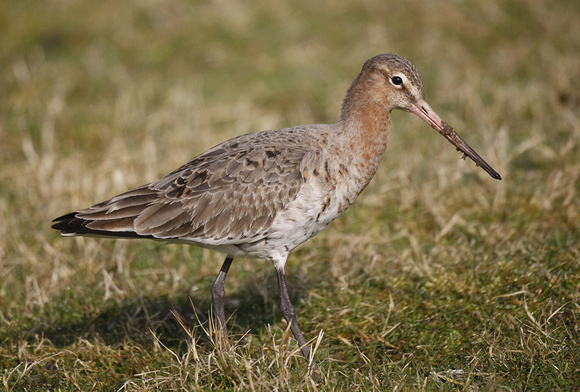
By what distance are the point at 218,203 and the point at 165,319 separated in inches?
50.7

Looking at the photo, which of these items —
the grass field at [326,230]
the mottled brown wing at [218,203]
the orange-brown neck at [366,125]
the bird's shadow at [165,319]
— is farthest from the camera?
the bird's shadow at [165,319]

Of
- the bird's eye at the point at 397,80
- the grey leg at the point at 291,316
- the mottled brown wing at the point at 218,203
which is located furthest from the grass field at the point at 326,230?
the bird's eye at the point at 397,80

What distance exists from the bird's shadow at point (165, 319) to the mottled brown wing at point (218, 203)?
2.84 feet

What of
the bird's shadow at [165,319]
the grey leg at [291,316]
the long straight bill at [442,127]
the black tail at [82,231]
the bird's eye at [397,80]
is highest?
the bird's eye at [397,80]

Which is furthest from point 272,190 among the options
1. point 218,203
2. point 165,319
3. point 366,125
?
point 165,319

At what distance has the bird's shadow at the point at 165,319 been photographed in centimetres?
588

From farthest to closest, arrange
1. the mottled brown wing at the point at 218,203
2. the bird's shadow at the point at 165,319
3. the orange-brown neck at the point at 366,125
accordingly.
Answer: the bird's shadow at the point at 165,319, the orange-brown neck at the point at 366,125, the mottled brown wing at the point at 218,203

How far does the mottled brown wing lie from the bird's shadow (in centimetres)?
87

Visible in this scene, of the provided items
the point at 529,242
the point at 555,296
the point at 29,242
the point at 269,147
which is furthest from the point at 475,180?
the point at 29,242

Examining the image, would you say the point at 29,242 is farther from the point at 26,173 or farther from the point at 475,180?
the point at 475,180

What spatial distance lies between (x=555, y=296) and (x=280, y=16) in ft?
25.2

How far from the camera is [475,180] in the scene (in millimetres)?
7809

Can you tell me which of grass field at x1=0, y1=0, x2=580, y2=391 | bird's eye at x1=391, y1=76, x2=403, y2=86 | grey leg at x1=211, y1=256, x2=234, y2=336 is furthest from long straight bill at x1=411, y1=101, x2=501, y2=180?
grey leg at x1=211, y1=256, x2=234, y2=336

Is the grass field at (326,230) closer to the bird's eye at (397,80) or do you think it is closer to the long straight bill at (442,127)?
the long straight bill at (442,127)
